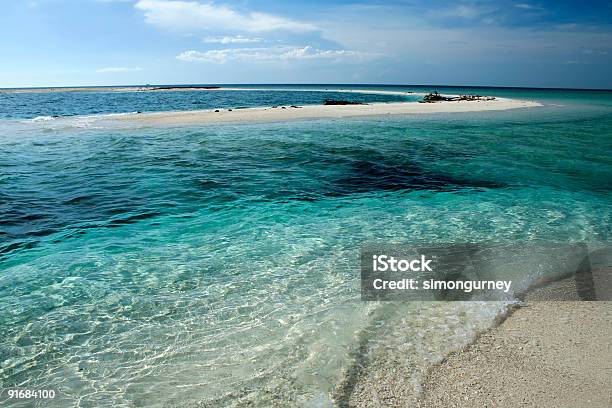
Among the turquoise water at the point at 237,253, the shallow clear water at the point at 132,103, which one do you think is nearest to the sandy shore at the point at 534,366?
the turquoise water at the point at 237,253

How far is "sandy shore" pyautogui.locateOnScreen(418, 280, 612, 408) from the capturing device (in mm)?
4117

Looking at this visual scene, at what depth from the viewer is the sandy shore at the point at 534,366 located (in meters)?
4.12

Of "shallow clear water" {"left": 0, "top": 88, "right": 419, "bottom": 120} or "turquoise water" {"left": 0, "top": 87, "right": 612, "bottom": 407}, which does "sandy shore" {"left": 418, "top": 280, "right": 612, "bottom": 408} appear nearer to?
"turquoise water" {"left": 0, "top": 87, "right": 612, "bottom": 407}

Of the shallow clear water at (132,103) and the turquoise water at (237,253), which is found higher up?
the shallow clear water at (132,103)

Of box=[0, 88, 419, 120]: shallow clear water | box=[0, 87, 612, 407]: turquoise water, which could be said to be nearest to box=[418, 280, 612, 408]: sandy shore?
box=[0, 87, 612, 407]: turquoise water

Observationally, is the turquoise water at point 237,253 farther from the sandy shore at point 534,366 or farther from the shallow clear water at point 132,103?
the shallow clear water at point 132,103

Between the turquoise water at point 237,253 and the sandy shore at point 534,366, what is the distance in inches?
13.8

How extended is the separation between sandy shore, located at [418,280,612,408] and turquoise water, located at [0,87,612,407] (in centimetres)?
35

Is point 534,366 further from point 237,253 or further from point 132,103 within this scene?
point 132,103

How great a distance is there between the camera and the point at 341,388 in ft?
14.4

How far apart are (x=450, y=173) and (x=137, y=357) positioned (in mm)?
13854

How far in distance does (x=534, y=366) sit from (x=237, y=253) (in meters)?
5.65

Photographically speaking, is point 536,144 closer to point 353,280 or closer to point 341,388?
point 353,280

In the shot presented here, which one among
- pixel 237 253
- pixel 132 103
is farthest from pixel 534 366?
pixel 132 103
